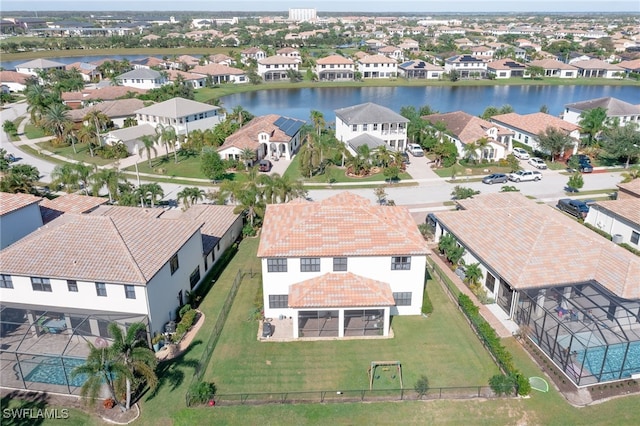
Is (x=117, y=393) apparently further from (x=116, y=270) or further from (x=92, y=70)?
(x=92, y=70)

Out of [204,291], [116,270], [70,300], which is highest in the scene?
[116,270]

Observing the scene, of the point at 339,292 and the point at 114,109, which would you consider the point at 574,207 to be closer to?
the point at 339,292

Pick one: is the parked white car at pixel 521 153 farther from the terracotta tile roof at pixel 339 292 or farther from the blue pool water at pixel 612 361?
the terracotta tile roof at pixel 339 292

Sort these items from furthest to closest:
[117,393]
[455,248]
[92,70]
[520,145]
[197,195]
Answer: [92,70]
[520,145]
[197,195]
[455,248]
[117,393]

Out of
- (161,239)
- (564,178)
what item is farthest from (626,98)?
(161,239)

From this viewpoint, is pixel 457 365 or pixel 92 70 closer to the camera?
pixel 457 365

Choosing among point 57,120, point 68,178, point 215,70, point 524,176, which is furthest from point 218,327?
point 215,70

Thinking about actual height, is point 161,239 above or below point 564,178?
above

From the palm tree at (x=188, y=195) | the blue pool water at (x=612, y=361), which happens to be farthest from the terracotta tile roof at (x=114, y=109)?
the blue pool water at (x=612, y=361)
